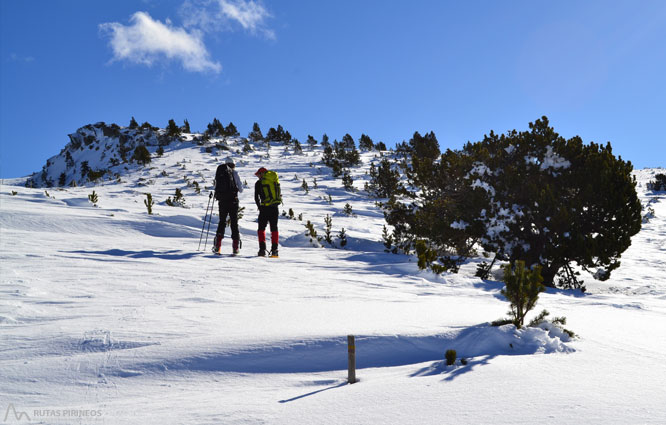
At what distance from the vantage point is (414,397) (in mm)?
2242

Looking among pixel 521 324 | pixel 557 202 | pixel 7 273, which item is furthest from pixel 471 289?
pixel 7 273

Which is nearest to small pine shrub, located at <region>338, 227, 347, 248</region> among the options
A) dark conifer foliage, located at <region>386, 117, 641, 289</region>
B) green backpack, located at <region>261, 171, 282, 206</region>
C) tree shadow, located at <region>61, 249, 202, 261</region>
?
dark conifer foliage, located at <region>386, 117, 641, 289</region>

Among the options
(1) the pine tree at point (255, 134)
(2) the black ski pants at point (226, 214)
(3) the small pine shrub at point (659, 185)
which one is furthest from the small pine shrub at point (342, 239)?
(1) the pine tree at point (255, 134)

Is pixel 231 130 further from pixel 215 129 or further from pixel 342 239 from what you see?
pixel 342 239

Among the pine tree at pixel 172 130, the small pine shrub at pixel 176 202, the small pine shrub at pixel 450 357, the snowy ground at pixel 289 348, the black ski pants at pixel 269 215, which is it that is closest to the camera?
the snowy ground at pixel 289 348

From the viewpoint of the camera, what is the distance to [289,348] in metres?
3.04

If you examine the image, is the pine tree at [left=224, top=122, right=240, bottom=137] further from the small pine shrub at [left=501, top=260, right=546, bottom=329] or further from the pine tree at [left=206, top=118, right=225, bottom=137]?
the small pine shrub at [left=501, top=260, right=546, bottom=329]

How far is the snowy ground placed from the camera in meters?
2.14

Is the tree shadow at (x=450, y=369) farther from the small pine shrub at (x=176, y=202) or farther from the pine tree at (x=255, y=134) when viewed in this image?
the pine tree at (x=255, y=134)

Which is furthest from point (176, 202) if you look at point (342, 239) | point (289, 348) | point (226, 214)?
point (289, 348)

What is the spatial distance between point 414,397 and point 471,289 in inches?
170

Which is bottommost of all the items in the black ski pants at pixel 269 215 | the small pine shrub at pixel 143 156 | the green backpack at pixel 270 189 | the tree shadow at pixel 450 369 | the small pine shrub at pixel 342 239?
the tree shadow at pixel 450 369

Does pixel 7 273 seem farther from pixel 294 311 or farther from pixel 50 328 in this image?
pixel 294 311

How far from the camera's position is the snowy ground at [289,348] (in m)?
2.14
